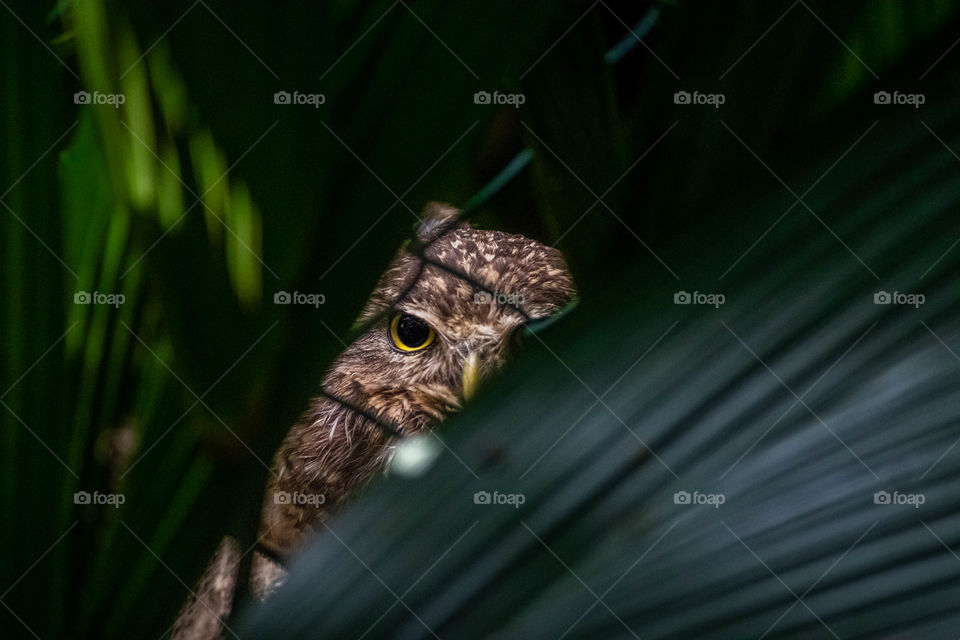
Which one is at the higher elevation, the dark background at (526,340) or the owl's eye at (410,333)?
the owl's eye at (410,333)

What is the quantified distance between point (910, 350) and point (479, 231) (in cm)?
136

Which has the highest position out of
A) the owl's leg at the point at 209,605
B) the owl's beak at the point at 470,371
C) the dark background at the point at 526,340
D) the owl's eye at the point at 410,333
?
the owl's eye at the point at 410,333

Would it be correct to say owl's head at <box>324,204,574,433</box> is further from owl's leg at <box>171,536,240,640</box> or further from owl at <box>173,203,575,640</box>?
owl's leg at <box>171,536,240,640</box>

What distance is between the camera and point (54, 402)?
35cm

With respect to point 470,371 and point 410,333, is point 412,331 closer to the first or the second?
point 410,333

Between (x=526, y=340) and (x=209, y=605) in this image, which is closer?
(x=526, y=340)

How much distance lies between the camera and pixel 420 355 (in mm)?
1643

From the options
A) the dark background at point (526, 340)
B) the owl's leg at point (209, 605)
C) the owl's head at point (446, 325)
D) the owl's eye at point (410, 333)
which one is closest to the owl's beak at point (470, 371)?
the owl's head at point (446, 325)

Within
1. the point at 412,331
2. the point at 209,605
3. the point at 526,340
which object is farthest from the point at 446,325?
the point at 526,340

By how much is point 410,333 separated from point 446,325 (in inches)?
3.9

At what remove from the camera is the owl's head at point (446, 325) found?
1454mm

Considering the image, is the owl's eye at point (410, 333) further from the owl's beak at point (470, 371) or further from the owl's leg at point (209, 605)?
the owl's leg at point (209, 605)

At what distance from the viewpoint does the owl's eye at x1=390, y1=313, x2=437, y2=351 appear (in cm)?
163

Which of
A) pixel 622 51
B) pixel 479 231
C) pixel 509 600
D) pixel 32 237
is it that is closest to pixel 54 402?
pixel 32 237
